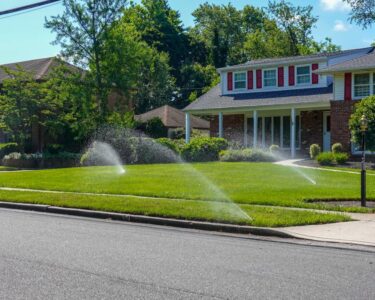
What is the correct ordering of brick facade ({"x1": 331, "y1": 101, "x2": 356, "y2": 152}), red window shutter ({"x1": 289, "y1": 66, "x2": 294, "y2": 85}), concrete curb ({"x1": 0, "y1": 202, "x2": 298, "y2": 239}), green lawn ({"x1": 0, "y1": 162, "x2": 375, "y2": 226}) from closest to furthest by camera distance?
concrete curb ({"x1": 0, "y1": 202, "x2": 298, "y2": 239}) < green lawn ({"x1": 0, "y1": 162, "x2": 375, "y2": 226}) < brick facade ({"x1": 331, "y1": 101, "x2": 356, "y2": 152}) < red window shutter ({"x1": 289, "y1": 66, "x2": 294, "y2": 85})

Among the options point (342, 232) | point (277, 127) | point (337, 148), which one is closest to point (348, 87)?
point (337, 148)

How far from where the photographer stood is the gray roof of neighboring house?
28844 mm

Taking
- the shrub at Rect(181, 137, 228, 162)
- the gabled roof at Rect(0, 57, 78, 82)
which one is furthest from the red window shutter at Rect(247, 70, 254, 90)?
the gabled roof at Rect(0, 57, 78, 82)

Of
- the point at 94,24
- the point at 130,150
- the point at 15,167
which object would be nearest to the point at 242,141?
the point at 130,150

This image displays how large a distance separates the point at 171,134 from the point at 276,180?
25.6 meters

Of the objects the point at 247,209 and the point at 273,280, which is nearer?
the point at 273,280

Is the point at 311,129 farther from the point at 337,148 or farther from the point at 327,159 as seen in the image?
the point at 327,159

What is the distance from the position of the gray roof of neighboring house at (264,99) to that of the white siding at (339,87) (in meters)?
0.66

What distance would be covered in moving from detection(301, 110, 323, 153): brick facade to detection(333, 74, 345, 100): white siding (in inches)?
142

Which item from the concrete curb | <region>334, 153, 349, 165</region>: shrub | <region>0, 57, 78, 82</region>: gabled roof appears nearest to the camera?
the concrete curb

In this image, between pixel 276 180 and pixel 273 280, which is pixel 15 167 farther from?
pixel 273 280

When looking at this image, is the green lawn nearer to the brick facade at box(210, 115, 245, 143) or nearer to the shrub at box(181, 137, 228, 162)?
the shrub at box(181, 137, 228, 162)

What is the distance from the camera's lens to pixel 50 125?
3372 cm

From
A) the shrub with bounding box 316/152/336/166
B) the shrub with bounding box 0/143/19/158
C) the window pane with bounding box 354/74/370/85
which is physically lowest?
the shrub with bounding box 316/152/336/166
